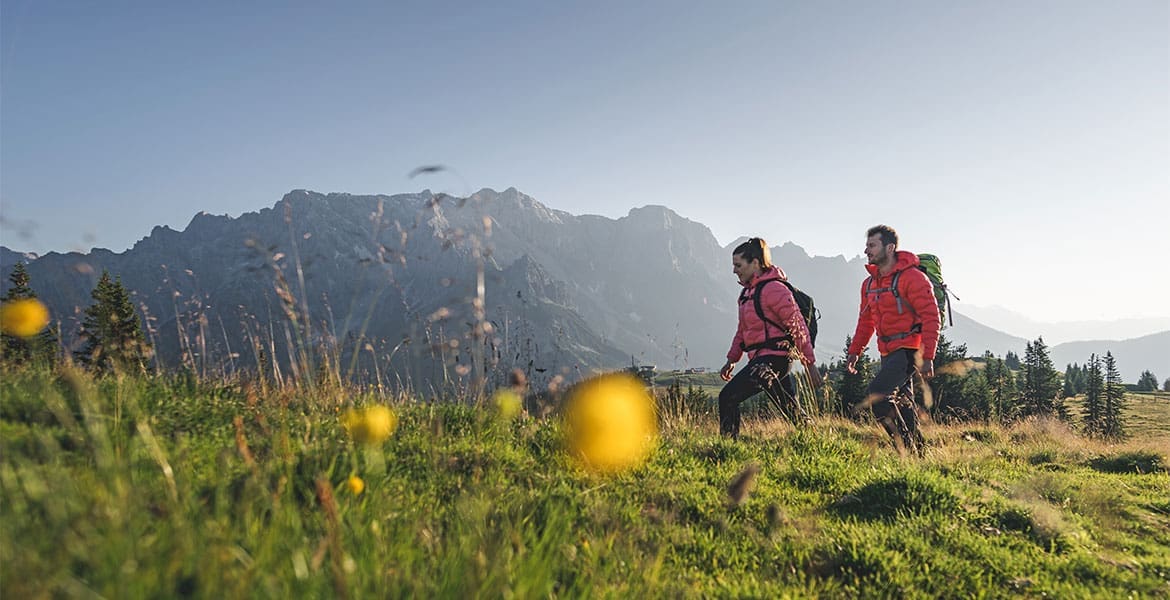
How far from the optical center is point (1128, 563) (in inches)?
166

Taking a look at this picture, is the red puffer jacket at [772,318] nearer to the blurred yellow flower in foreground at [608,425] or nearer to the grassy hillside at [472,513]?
the grassy hillside at [472,513]

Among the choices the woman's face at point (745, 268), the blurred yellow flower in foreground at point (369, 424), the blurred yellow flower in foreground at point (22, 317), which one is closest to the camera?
the blurred yellow flower in foreground at point (369, 424)

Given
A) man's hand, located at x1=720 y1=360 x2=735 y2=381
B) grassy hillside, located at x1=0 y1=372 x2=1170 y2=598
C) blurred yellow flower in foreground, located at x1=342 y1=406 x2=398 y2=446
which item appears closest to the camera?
grassy hillside, located at x1=0 y1=372 x2=1170 y2=598

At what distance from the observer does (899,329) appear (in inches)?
309

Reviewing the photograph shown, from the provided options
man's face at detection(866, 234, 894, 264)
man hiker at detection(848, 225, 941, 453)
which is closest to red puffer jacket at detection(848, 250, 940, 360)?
man hiker at detection(848, 225, 941, 453)

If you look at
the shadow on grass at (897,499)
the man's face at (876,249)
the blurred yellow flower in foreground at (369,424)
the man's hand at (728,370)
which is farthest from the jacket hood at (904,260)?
the blurred yellow flower in foreground at (369,424)

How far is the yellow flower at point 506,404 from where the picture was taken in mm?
4957

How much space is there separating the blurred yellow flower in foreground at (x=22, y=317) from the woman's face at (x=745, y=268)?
24.8ft

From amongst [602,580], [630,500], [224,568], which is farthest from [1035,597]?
[224,568]

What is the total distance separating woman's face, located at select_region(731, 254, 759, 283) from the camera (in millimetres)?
7918

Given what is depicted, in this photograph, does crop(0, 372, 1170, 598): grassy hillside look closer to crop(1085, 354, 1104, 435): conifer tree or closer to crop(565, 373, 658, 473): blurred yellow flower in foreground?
crop(565, 373, 658, 473): blurred yellow flower in foreground

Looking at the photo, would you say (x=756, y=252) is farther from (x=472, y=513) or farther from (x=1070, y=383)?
(x=1070, y=383)

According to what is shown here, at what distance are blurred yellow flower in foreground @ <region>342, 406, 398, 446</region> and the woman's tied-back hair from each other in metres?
5.31

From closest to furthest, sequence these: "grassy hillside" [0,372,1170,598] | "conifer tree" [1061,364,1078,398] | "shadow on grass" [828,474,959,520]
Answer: "grassy hillside" [0,372,1170,598]
"shadow on grass" [828,474,959,520]
"conifer tree" [1061,364,1078,398]
